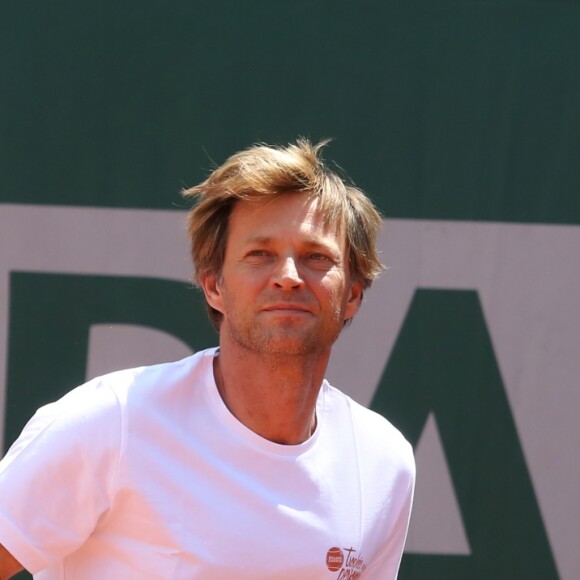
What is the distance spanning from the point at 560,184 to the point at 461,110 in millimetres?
305

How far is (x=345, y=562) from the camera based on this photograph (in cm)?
173

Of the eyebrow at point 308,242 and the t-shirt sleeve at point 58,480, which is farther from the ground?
the eyebrow at point 308,242

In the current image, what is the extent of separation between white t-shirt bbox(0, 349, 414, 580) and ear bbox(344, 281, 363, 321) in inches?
10.4

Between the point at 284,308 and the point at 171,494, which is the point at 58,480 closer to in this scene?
the point at 171,494

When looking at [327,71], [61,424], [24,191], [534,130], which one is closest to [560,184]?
[534,130]

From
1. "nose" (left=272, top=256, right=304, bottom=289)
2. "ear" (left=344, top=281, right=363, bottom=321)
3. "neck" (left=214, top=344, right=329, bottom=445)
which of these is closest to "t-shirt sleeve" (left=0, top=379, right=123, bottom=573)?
"neck" (left=214, top=344, right=329, bottom=445)

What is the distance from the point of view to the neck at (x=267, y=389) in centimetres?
177

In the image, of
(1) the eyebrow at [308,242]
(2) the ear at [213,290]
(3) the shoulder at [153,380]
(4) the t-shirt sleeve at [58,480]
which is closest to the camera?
(4) the t-shirt sleeve at [58,480]

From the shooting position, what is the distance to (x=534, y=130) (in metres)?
2.62

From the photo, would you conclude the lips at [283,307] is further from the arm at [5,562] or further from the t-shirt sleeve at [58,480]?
the arm at [5,562]

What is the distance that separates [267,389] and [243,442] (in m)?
0.10

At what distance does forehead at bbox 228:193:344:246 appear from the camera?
70.6 inches

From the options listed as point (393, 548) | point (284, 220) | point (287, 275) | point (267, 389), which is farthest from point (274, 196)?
point (393, 548)

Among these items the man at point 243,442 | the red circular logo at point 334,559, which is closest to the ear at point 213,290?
the man at point 243,442
